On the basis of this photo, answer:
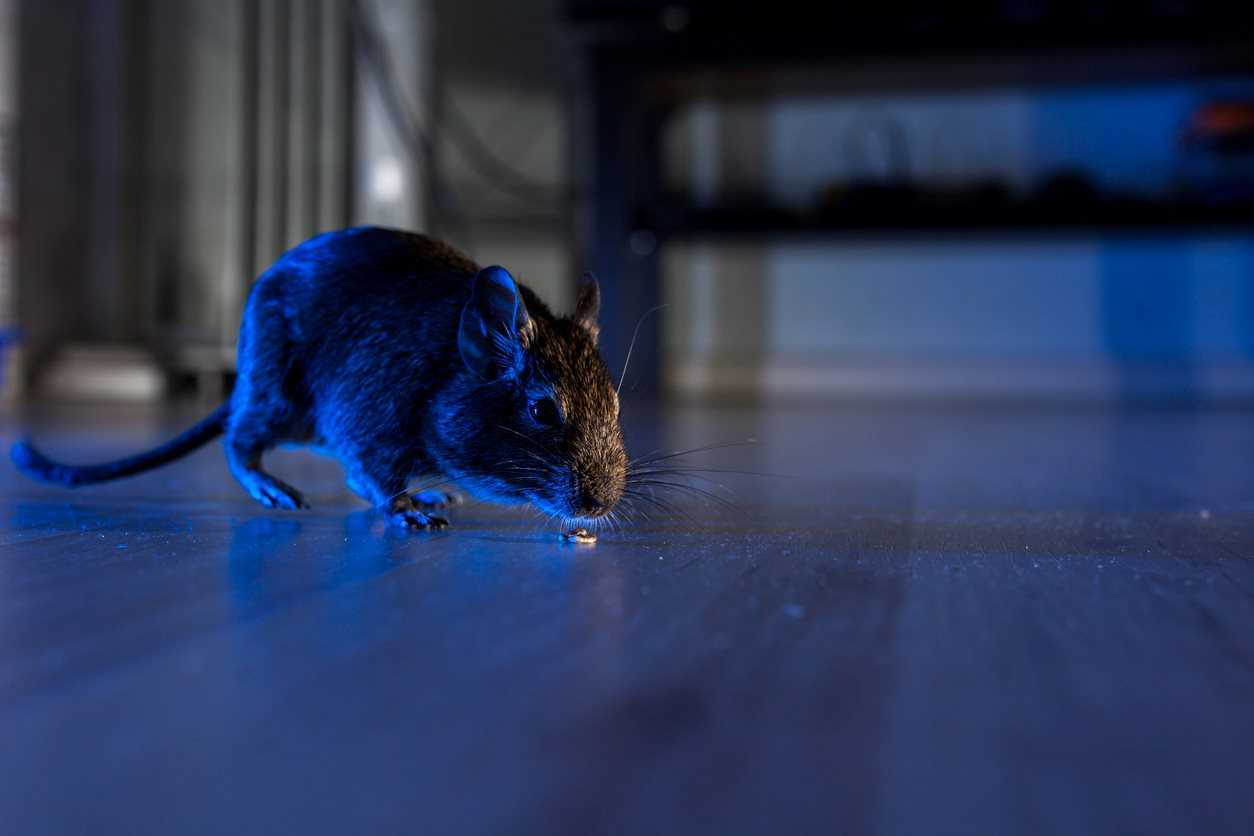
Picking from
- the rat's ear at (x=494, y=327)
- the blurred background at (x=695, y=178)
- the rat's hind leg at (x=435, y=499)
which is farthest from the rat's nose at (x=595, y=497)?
the blurred background at (x=695, y=178)

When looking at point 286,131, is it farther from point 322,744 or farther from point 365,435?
point 322,744

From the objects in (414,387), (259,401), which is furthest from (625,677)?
(259,401)

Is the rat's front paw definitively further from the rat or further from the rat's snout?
the rat's snout

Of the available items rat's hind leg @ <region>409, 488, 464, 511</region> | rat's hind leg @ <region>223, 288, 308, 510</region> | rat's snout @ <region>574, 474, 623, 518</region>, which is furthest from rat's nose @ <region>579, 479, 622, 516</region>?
rat's hind leg @ <region>223, 288, 308, 510</region>

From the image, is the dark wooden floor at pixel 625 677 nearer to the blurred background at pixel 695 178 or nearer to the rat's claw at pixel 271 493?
the rat's claw at pixel 271 493

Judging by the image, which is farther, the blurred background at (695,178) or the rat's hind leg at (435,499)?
the blurred background at (695,178)

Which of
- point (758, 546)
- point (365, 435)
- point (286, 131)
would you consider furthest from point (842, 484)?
point (286, 131)
